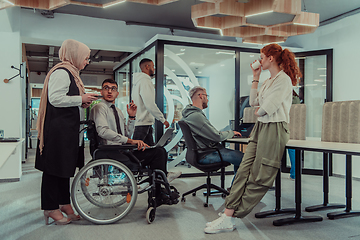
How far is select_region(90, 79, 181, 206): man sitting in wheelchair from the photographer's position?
2736 millimetres

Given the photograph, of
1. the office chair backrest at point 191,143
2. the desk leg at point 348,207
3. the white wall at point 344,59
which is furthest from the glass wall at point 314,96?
the office chair backrest at point 191,143

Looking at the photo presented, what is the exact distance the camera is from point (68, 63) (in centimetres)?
265

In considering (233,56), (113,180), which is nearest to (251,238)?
(113,180)


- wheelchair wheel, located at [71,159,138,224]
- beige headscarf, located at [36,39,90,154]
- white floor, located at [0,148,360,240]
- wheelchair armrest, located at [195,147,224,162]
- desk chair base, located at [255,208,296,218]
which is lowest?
white floor, located at [0,148,360,240]

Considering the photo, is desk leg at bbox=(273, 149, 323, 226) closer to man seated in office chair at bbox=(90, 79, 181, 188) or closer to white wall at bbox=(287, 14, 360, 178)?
man seated in office chair at bbox=(90, 79, 181, 188)

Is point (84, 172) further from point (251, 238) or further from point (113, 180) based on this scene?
point (251, 238)

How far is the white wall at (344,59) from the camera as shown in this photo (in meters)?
5.18

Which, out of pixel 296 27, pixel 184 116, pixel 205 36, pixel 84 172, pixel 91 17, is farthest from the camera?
pixel 205 36

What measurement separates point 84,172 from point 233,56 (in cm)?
400

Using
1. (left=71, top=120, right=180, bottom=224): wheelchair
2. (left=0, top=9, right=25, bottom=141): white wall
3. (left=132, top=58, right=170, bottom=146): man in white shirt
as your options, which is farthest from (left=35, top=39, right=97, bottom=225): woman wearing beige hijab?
(left=0, top=9, right=25, bottom=141): white wall

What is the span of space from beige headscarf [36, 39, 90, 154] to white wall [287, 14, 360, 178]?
15.0 ft

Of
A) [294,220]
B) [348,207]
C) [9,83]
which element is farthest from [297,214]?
[9,83]

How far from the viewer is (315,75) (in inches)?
227

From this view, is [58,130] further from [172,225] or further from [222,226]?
[222,226]
